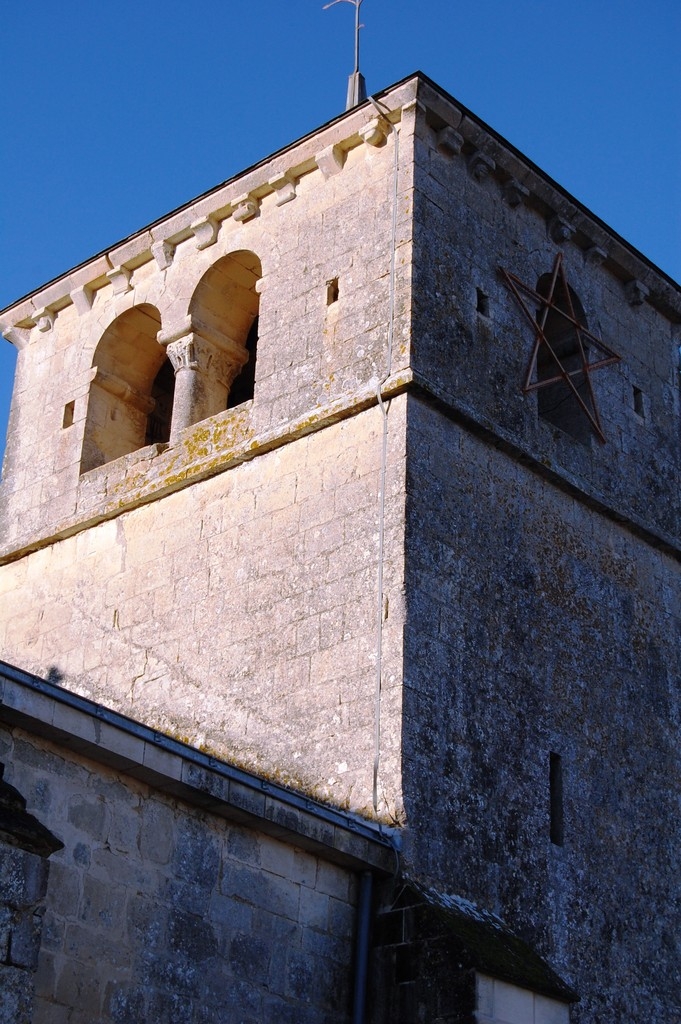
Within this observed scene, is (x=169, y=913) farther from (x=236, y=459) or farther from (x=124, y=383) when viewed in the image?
(x=124, y=383)

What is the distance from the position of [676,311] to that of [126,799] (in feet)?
27.9

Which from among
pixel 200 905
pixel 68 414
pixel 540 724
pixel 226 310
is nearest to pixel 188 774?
pixel 200 905

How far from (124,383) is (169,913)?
7.01 metres

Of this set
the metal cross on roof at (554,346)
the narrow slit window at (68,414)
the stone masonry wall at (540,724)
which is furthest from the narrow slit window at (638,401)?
the narrow slit window at (68,414)

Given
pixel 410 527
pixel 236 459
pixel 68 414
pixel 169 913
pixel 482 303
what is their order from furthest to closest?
1. pixel 68 414
2. pixel 482 303
3. pixel 236 459
4. pixel 410 527
5. pixel 169 913

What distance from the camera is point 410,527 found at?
1250 centimetres

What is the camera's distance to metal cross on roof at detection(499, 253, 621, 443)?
1459 centimetres

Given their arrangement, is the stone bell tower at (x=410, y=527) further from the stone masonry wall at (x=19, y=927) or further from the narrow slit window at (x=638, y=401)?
the stone masonry wall at (x=19, y=927)

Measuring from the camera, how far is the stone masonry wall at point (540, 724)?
1198 cm

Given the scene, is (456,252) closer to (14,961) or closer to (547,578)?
(547,578)

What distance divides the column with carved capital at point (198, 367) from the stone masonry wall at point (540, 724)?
2.79 m

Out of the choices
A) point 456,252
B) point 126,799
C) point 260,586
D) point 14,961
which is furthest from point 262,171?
point 14,961

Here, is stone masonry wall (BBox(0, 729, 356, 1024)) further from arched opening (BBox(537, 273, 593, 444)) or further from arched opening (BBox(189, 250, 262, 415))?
arched opening (BBox(189, 250, 262, 415))

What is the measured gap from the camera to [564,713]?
519 inches
